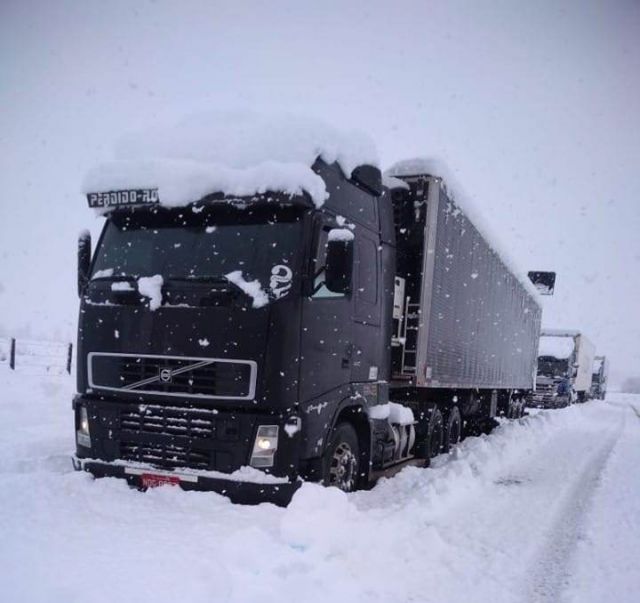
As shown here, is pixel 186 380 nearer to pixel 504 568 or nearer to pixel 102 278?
pixel 102 278

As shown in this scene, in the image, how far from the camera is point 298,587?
11.2 ft

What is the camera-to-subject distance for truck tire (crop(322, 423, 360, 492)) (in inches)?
200

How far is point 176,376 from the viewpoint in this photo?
4734 millimetres

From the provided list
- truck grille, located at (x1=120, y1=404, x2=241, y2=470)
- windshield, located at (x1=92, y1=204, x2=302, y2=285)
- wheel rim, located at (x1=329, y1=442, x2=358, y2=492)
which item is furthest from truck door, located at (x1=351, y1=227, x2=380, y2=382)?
truck grille, located at (x1=120, y1=404, x2=241, y2=470)

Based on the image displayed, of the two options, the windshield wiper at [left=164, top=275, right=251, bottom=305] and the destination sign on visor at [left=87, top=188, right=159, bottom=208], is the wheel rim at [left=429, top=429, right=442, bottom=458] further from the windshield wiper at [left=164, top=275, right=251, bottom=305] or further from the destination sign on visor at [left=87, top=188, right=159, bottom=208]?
the destination sign on visor at [left=87, top=188, right=159, bottom=208]

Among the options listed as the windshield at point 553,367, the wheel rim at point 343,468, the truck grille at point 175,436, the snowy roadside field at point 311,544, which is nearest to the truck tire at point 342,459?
the wheel rim at point 343,468

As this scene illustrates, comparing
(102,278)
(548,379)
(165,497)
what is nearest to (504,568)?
(165,497)

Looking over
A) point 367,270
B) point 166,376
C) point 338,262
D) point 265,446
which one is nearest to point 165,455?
point 166,376

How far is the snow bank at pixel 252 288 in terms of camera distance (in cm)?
464

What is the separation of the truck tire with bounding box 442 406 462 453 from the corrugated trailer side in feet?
1.82

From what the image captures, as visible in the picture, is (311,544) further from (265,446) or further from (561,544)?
(561,544)

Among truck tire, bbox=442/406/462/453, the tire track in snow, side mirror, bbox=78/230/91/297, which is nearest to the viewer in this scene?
the tire track in snow

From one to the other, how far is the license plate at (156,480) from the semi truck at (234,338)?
13 mm

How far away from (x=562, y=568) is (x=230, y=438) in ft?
9.18
